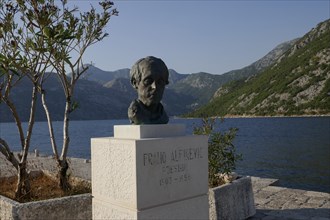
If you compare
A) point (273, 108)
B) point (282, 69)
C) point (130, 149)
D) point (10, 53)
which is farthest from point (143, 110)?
point (282, 69)

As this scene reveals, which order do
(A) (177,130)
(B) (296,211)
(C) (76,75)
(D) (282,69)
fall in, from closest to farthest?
(A) (177,130)
(B) (296,211)
(C) (76,75)
(D) (282,69)

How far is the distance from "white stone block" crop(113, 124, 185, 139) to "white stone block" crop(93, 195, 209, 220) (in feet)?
3.03

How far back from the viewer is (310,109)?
9119 centimetres

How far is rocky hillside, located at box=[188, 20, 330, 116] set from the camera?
92750 mm

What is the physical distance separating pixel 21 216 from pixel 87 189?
2.07m

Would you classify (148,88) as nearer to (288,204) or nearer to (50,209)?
(50,209)

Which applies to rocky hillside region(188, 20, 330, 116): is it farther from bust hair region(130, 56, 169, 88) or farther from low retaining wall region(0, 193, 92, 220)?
bust hair region(130, 56, 169, 88)

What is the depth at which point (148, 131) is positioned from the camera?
4785 mm

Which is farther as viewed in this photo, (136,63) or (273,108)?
(273,108)

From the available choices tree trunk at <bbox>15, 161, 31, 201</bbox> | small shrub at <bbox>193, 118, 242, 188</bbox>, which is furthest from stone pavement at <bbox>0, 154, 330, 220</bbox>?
tree trunk at <bbox>15, 161, 31, 201</bbox>

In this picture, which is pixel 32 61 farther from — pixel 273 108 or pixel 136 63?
pixel 273 108

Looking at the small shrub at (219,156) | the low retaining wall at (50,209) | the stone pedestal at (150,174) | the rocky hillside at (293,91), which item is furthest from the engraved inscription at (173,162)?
the rocky hillside at (293,91)

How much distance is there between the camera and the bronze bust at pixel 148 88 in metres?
5.22

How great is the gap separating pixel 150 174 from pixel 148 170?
0.07 m
